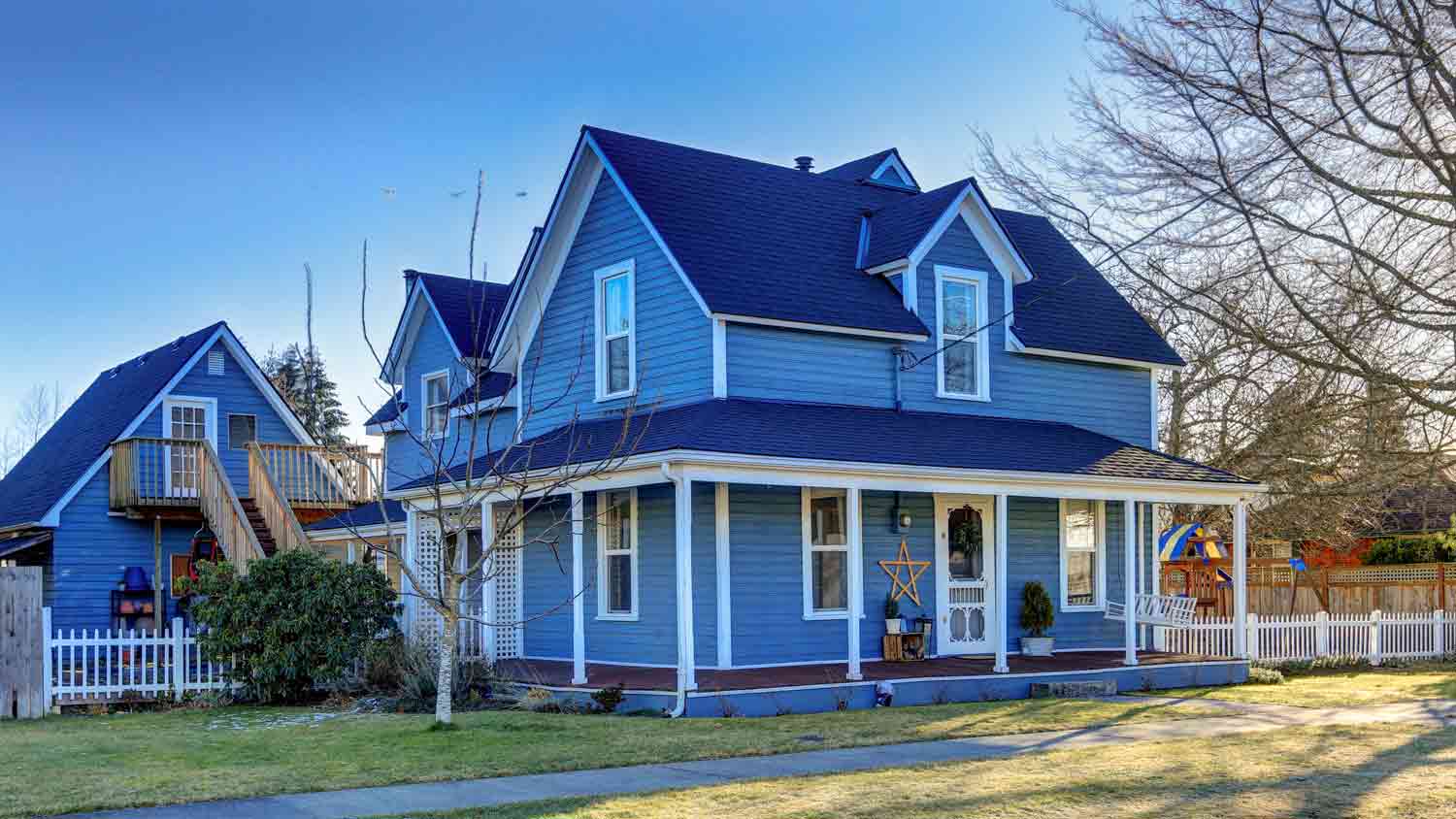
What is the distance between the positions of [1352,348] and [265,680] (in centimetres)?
1678

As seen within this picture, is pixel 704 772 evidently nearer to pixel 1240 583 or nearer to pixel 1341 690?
pixel 1341 690

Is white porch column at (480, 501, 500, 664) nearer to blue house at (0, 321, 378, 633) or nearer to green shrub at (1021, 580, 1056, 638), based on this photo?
blue house at (0, 321, 378, 633)

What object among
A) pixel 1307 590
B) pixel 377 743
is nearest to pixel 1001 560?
pixel 377 743

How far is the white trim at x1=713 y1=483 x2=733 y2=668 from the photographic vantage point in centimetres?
1808

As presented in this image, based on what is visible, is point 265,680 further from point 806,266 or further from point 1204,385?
point 1204,385

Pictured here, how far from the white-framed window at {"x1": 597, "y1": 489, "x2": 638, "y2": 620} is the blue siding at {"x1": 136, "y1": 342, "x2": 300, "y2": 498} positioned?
15680mm

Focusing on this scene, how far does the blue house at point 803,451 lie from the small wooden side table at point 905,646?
0.05m

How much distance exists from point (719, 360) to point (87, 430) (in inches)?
877

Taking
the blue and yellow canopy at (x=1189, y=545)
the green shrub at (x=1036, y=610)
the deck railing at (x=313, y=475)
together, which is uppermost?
the deck railing at (x=313, y=475)

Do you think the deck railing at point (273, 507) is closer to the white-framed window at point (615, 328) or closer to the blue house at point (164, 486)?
the blue house at point (164, 486)

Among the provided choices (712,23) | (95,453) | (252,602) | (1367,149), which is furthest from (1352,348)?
(95,453)

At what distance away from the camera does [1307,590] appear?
35500mm

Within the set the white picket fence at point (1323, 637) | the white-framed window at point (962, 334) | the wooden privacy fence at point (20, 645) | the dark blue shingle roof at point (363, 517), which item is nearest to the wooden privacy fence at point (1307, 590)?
the white picket fence at point (1323, 637)

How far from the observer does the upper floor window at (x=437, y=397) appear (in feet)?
95.5
